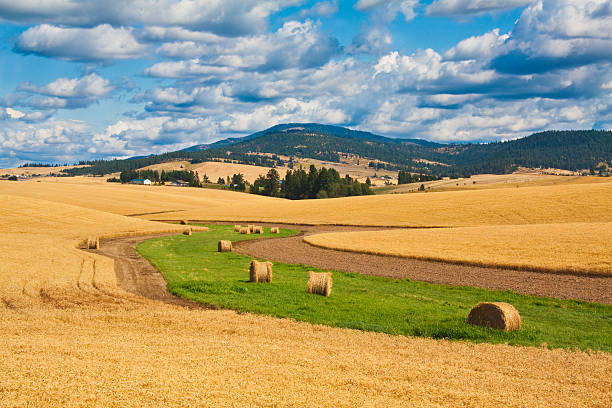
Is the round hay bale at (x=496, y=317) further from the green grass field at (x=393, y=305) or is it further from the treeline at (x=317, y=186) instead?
the treeline at (x=317, y=186)

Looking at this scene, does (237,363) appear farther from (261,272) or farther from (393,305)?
(261,272)

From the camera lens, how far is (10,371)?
999 centimetres

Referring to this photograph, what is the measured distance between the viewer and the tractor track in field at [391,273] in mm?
25094

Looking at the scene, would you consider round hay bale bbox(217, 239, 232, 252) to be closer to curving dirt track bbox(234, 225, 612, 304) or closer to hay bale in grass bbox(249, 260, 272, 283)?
curving dirt track bbox(234, 225, 612, 304)

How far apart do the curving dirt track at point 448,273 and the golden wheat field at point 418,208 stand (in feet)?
92.3

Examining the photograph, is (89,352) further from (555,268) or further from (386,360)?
(555,268)

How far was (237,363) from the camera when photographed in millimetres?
11391

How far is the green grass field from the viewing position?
16.3 meters

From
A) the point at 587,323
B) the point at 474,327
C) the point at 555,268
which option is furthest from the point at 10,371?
the point at 555,268

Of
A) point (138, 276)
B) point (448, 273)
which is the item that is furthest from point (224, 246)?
point (448, 273)

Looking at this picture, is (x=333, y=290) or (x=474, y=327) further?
(x=333, y=290)

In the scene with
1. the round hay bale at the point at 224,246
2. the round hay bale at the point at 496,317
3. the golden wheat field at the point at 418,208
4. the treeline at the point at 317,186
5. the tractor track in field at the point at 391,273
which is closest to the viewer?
the round hay bale at the point at 496,317

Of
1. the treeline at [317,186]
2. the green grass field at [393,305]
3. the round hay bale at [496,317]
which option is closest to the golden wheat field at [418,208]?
the green grass field at [393,305]

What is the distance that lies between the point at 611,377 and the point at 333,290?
45.5 ft
